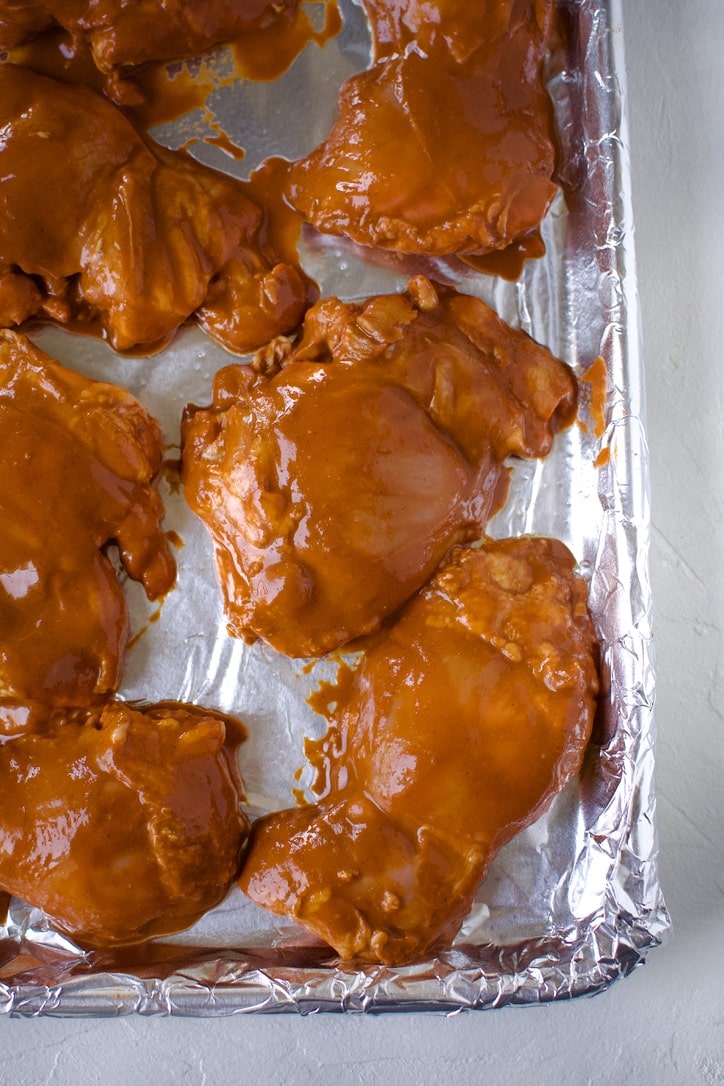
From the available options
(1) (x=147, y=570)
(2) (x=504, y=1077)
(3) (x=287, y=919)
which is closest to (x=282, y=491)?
(1) (x=147, y=570)

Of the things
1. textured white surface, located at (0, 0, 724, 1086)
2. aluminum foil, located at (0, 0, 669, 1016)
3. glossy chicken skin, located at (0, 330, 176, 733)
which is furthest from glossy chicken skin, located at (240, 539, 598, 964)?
glossy chicken skin, located at (0, 330, 176, 733)

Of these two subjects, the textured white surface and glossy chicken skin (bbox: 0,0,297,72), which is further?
the textured white surface

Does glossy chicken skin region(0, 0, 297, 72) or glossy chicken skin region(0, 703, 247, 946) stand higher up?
glossy chicken skin region(0, 0, 297, 72)

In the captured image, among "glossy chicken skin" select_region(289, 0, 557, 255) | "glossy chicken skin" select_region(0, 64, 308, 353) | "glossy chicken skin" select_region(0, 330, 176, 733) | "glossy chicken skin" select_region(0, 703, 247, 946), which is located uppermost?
"glossy chicken skin" select_region(289, 0, 557, 255)

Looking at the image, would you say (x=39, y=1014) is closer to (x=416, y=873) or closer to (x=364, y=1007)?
(x=364, y=1007)

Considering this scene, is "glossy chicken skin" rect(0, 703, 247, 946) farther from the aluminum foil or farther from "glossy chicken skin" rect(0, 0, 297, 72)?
"glossy chicken skin" rect(0, 0, 297, 72)

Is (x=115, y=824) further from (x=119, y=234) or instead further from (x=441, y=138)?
(x=441, y=138)
